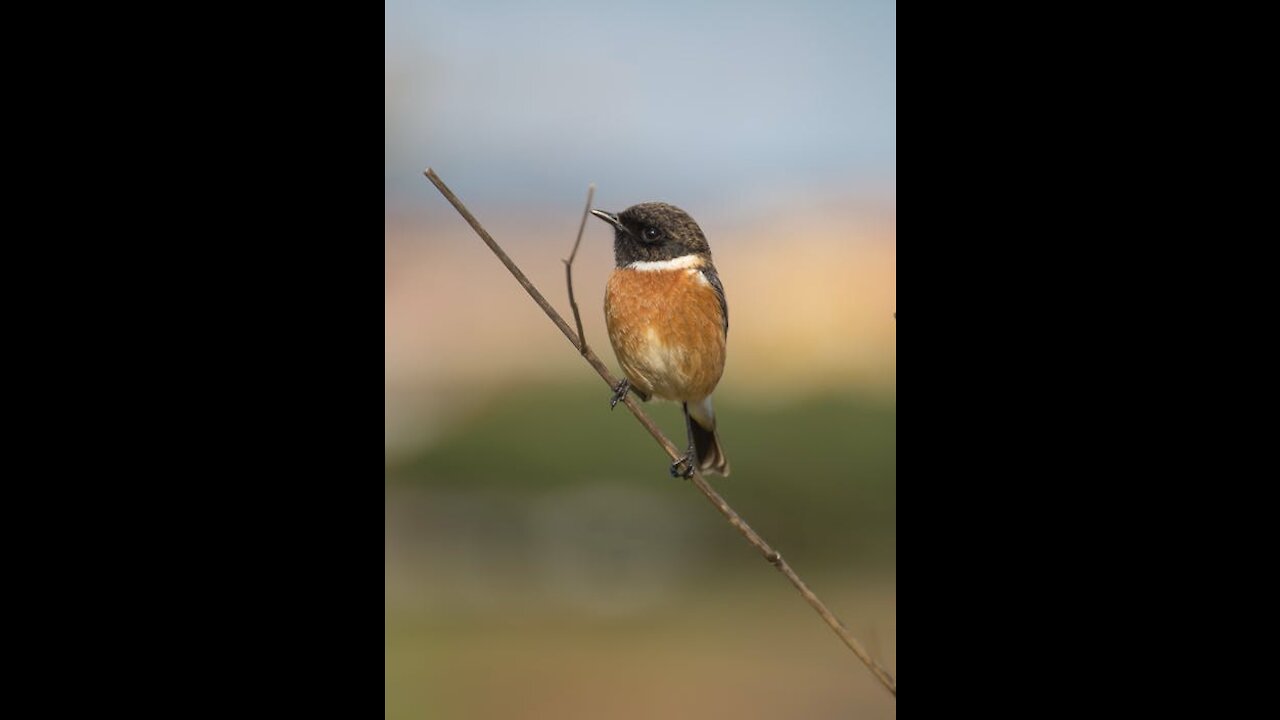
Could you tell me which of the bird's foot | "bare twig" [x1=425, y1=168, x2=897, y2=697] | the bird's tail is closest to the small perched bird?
the bird's tail

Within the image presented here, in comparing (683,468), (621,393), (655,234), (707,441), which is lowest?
(707,441)

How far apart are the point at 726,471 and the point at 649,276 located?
2.43 feet

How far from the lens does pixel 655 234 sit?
3383mm

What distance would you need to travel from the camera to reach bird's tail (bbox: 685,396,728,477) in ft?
12.2

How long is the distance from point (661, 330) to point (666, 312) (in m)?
0.06

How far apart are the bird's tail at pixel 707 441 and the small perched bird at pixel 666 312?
0.12 m

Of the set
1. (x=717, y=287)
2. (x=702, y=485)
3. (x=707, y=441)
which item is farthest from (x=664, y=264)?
(x=702, y=485)

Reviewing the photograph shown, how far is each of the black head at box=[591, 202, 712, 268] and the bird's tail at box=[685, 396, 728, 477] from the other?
57cm

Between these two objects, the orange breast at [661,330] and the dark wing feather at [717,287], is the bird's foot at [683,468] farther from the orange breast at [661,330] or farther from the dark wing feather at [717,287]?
the dark wing feather at [717,287]

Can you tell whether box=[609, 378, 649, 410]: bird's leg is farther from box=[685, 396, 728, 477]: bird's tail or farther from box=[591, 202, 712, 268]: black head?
box=[591, 202, 712, 268]: black head

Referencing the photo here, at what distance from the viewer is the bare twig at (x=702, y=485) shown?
2.00 meters

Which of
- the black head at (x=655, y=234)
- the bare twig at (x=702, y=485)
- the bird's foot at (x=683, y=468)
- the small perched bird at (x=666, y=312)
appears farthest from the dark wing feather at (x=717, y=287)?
the bare twig at (x=702, y=485)

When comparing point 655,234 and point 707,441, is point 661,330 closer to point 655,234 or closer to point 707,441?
point 655,234

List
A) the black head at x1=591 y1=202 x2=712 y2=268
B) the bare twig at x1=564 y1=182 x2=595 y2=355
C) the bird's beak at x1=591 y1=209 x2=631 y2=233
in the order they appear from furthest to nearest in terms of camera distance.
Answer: the black head at x1=591 y1=202 x2=712 y2=268 → the bird's beak at x1=591 y1=209 x2=631 y2=233 → the bare twig at x1=564 y1=182 x2=595 y2=355
